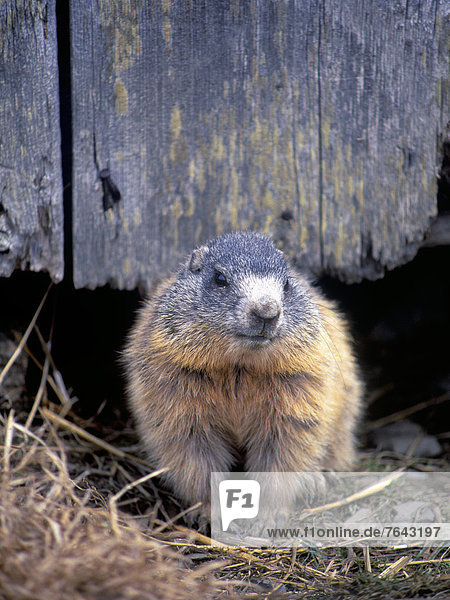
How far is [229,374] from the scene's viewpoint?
12.9 ft

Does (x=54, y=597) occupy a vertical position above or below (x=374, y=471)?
above

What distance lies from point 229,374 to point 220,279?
63cm

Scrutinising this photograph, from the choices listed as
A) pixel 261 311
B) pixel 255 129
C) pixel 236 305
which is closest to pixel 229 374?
pixel 236 305

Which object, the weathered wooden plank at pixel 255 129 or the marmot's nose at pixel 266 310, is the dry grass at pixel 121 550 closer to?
the marmot's nose at pixel 266 310

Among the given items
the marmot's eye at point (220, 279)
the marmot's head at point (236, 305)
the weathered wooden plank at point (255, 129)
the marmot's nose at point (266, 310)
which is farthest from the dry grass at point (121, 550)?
the weathered wooden plank at point (255, 129)

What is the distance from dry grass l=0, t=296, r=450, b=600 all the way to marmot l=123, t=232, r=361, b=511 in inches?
19.1

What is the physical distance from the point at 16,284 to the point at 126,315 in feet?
3.55

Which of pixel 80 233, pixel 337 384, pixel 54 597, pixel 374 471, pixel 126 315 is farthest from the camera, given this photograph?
pixel 126 315

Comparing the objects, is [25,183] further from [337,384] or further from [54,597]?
[54,597]

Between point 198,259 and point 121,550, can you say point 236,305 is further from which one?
point 121,550

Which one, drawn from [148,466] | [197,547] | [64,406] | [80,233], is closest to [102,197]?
[80,233]

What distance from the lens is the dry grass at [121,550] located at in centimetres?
243

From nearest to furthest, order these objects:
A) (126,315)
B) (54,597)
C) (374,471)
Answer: (54,597)
(374,471)
(126,315)

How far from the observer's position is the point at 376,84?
450 centimetres
